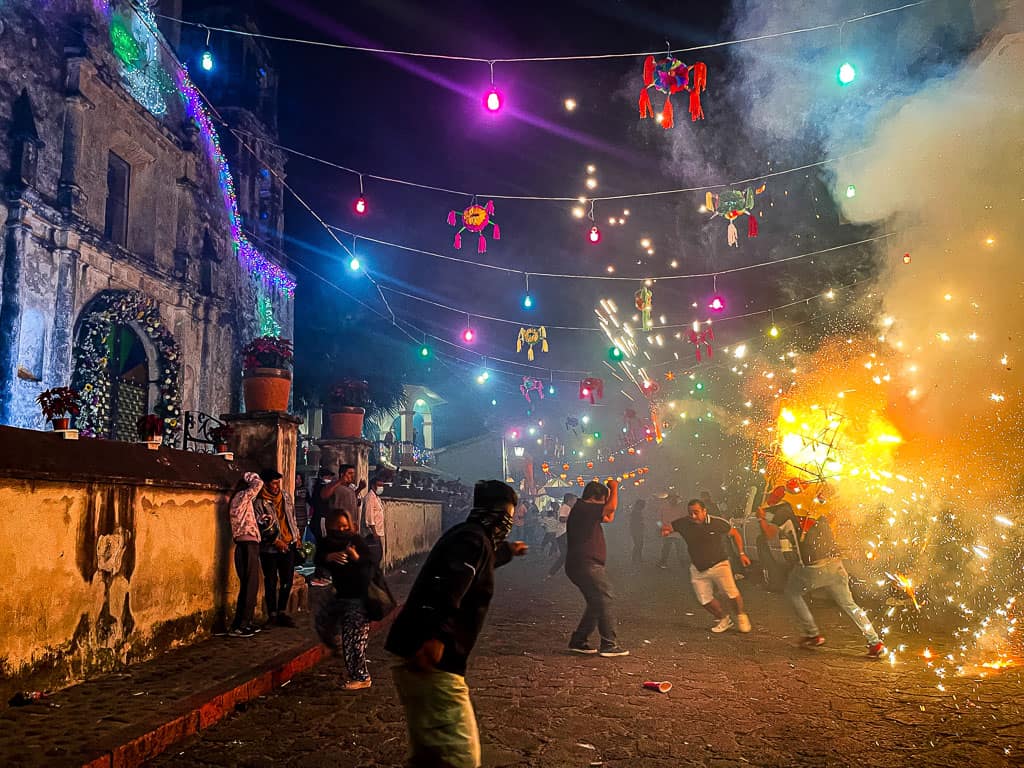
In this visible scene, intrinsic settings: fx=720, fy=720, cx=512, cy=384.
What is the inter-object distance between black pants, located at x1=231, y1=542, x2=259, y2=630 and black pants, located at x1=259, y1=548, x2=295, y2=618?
1.30 ft

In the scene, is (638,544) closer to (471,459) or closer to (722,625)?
(722,625)

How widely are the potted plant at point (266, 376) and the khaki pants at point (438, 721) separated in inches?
300

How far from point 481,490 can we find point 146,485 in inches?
184

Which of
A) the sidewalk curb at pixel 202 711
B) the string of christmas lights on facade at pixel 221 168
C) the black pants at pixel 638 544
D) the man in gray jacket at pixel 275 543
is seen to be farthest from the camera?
the black pants at pixel 638 544

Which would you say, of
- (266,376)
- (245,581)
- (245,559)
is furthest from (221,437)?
(245,581)

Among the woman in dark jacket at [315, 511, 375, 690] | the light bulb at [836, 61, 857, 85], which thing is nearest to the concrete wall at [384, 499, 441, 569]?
the woman in dark jacket at [315, 511, 375, 690]

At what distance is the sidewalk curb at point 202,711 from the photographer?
429cm

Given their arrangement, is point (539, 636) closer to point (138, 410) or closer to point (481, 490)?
point (481, 490)

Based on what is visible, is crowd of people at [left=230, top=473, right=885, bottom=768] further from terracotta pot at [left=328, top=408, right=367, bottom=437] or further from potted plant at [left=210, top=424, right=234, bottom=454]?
terracotta pot at [left=328, top=408, right=367, bottom=437]

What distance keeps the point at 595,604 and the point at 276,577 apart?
158 inches

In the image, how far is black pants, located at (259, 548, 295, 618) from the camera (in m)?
8.80

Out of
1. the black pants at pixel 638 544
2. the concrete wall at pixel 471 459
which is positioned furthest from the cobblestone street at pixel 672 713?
the concrete wall at pixel 471 459

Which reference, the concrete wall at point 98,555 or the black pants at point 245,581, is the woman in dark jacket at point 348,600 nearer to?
the concrete wall at point 98,555

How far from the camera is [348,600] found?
6.23 m
